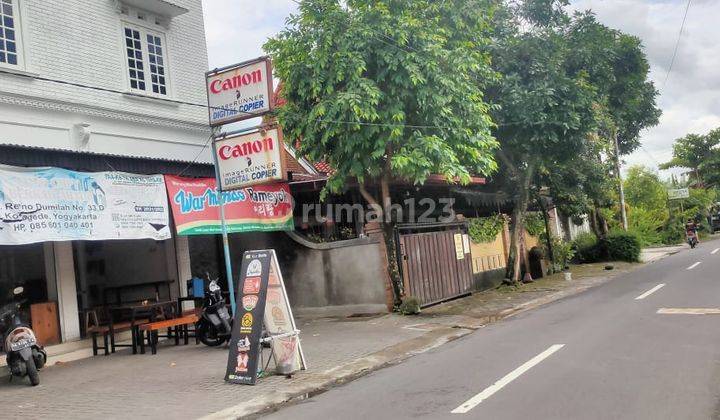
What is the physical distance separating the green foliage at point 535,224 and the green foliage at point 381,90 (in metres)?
9.41

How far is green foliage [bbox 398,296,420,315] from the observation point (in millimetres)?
13539

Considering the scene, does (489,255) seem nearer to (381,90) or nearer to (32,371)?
(381,90)

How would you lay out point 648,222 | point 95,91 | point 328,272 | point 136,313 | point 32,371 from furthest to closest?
point 648,222 < point 328,272 < point 95,91 < point 136,313 < point 32,371

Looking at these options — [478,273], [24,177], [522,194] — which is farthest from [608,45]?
[24,177]

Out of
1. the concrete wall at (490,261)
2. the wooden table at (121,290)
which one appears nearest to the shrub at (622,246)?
the concrete wall at (490,261)

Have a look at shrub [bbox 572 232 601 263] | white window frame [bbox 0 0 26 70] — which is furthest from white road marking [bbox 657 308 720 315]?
shrub [bbox 572 232 601 263]

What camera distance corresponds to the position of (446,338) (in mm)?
10867

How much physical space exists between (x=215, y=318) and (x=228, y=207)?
9.84ft

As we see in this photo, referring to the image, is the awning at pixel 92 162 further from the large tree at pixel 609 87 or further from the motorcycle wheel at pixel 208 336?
the large tree at pixel 609 87

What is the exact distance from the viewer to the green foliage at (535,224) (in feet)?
73.9

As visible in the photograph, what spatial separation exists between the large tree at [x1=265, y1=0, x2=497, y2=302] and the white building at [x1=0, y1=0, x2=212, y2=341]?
7.25 feet

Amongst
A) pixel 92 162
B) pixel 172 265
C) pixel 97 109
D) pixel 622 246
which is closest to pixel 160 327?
pixel 172 265

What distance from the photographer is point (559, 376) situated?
680 centimetres

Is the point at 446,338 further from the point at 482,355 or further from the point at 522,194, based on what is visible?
the point at 522,194
